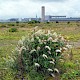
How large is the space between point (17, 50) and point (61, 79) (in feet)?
4.25

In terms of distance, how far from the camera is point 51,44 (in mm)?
6855

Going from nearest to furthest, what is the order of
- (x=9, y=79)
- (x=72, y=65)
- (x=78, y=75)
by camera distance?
(x=9, y=79), (x=78, y=75), (x=72, y=65)

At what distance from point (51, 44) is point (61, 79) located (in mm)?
916

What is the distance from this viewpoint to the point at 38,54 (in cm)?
660

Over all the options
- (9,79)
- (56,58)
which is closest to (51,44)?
(56,58)

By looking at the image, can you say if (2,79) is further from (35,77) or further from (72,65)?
(72,65)

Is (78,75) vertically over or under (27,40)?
under

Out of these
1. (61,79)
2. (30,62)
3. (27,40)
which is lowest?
(61,79)

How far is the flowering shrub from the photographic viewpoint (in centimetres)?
655

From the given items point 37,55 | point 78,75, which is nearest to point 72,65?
point 78,75

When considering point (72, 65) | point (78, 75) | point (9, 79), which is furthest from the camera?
point (72, 65)

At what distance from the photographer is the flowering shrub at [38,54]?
6.55 meters

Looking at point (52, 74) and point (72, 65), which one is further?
point (72, 65)

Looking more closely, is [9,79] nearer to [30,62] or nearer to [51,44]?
[30,62]
